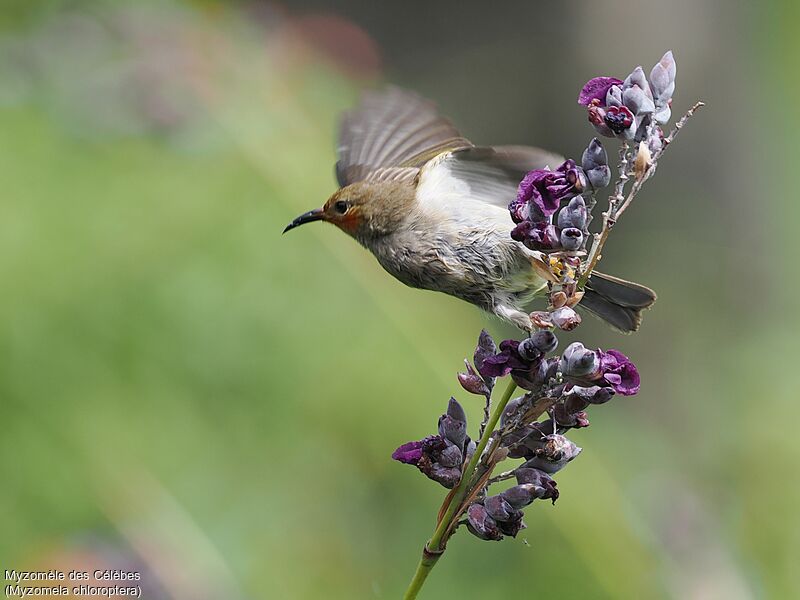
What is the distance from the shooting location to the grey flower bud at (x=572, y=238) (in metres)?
1.30

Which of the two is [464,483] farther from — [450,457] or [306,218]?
[306,218]

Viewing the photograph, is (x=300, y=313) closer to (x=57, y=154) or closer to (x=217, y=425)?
(x=217, y=425)

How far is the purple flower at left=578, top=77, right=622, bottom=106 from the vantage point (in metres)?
1.34

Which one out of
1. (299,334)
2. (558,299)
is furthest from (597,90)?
(299,334)

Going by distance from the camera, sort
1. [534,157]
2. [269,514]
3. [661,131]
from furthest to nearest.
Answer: [269,514], [534,157], [661,131]

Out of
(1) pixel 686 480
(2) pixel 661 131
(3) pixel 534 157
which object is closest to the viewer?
(2) pixel 661 131

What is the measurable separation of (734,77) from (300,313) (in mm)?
2908

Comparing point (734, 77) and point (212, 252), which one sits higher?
point (734, 77)

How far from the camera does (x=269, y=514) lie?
326cm

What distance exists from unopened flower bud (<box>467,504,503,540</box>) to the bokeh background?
0.65 meters

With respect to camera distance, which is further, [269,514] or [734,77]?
[734,77]

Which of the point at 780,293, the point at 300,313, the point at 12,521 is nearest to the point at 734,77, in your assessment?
the point at 780,293

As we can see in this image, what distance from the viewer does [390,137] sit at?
8.80 ft

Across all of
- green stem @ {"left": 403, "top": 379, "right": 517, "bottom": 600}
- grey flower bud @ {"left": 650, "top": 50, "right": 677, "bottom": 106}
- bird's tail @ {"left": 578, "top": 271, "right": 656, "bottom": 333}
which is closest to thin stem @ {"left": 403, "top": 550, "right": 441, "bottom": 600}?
green stem @ {"left": 403, "top": 379, "right": 517, "bottom": 600}
